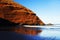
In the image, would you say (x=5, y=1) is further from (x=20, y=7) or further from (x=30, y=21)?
(x=30, y=21)

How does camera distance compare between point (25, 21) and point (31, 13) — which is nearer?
point (25, 21)

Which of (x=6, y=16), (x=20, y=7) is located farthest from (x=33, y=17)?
(x=6, y=16)

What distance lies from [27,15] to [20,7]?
4527mm

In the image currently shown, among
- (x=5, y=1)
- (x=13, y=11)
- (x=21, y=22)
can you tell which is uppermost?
(x=5, y=1)

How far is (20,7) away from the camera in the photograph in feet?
235

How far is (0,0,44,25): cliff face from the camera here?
66.6 meters

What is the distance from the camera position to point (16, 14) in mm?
69688

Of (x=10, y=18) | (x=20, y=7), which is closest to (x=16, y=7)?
(x=20, y=7)

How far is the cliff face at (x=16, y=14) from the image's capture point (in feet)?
219

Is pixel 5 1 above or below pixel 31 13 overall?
above

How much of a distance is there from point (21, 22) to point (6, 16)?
624cm

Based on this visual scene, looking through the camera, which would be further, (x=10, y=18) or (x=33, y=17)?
(x=33, y=17)

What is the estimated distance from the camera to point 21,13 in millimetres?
69375

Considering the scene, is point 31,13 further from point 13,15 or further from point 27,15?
point 13,15
